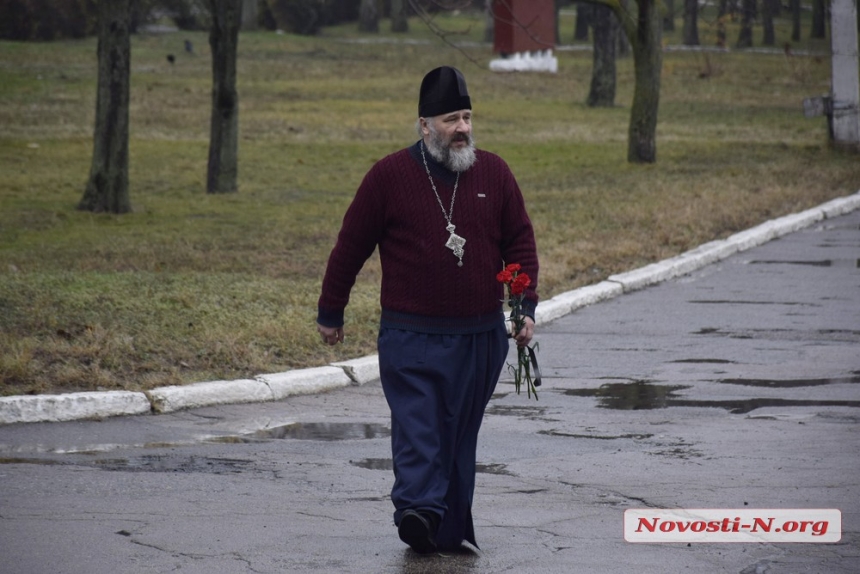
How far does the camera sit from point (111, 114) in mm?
17250

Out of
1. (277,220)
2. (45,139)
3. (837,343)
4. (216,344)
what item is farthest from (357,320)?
(45,139)

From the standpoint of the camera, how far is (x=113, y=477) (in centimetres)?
670

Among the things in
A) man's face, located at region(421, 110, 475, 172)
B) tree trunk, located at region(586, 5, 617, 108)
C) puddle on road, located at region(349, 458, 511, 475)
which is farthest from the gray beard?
tree trunk, located at region(586, 5, 617, 108)

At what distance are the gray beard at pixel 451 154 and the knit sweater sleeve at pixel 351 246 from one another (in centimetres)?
25

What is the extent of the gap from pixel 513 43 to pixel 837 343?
38859 millimetres

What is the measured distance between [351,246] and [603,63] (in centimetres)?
3311

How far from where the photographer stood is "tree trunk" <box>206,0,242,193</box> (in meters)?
19.1

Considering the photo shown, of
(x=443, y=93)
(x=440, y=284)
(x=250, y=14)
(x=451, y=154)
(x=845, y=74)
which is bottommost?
(x=440, y=284)

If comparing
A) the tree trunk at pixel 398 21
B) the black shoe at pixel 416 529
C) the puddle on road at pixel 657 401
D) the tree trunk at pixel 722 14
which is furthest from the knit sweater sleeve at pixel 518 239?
the tree trunk at pixel 398 21

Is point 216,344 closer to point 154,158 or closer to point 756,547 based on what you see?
point 756,547

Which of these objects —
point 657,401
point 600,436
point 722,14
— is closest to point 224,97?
point 657,401

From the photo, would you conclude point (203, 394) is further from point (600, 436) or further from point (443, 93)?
point (443, 93)

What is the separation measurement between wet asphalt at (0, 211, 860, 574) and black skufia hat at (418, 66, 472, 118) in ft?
5.57

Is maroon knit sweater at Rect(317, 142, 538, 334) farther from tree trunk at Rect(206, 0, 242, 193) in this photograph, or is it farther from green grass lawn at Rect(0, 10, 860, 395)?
tree trunk at Rect(206, 0, 242, 193)
